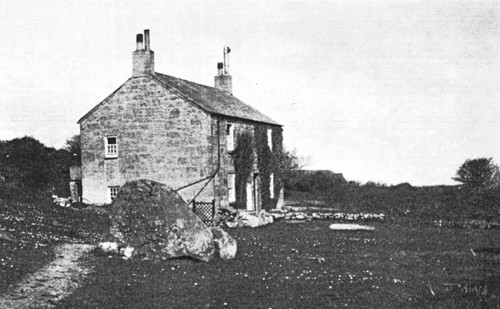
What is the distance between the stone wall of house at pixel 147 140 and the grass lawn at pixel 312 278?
438 inches

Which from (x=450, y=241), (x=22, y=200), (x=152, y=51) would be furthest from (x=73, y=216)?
(x=450, y=241)

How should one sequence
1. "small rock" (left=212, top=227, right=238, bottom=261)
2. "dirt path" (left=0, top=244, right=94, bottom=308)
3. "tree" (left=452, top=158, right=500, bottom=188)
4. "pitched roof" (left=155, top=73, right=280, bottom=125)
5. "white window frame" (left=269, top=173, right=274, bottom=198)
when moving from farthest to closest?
"tree" (left=452, top=158, right=500, bottom=188)
"white window frame" (left=269, top=173, right=274, bottom=198)
"pitched roof" (left=155, top=73, right=280, bottom=125)
"small rock" (left=212, top=227, right=238, bottom=261)
"dirt path" (left=0, top=244, right=94, bottom=308)

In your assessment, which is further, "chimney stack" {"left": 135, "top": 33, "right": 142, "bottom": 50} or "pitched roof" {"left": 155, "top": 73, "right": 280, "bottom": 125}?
"chimney stack" {"left": 135, "top": 33, "right": 142, "bottom": 50}

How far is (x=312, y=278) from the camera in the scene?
1283 cm

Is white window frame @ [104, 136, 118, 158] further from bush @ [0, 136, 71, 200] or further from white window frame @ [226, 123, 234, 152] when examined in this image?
bush @ [0, 136, 71, 200]

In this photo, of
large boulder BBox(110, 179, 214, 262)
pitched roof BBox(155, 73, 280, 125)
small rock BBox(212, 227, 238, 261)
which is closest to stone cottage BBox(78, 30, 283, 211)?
pitched roof BBox(155, 73, 280, 125)

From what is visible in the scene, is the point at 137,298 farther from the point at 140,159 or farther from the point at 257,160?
the point at 257,160

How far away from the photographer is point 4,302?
1023cm

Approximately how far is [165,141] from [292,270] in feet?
59.7

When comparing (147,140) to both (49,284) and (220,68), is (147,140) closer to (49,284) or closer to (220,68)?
(220,68)

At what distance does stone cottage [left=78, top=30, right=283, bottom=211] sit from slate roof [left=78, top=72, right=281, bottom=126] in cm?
9

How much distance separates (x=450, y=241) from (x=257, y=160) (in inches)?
697

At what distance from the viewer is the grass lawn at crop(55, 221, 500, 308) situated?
34.7ft

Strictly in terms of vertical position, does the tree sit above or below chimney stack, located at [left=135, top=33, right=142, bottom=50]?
below
